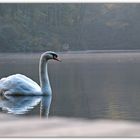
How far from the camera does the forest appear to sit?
12.3 meters

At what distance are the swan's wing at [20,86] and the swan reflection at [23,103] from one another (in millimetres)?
97

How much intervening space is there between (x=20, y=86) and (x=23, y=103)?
84 cm

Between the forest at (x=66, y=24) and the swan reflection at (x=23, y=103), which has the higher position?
the forest at (x=66, y=24)

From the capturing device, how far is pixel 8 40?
1132cm

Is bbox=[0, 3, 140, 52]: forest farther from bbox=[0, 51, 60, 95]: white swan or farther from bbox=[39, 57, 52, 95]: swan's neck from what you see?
bbox=[0, 51, 60, 95]: white swan

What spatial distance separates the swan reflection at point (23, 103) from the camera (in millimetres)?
3975

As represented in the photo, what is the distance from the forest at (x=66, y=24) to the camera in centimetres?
1227

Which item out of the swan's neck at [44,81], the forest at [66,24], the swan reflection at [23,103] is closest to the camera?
the swan reflection at [23,103]

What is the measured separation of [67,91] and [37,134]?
428cm

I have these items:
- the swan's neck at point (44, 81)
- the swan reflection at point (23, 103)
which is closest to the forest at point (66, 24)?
the swan's neck at point (44, 81)

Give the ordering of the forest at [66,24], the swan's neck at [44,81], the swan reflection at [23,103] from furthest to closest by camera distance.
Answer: the forest at [66,24], the swan's neck at [44,81], the swan reflection at [23,103]

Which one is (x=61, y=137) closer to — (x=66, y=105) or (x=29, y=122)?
(x=29, y=122)

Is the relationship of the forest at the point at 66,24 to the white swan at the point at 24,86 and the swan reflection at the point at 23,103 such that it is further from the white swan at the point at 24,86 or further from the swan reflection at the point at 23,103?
the swan reflection at the point at 23,103

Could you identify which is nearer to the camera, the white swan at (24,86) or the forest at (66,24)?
the white swan at (24,86)
